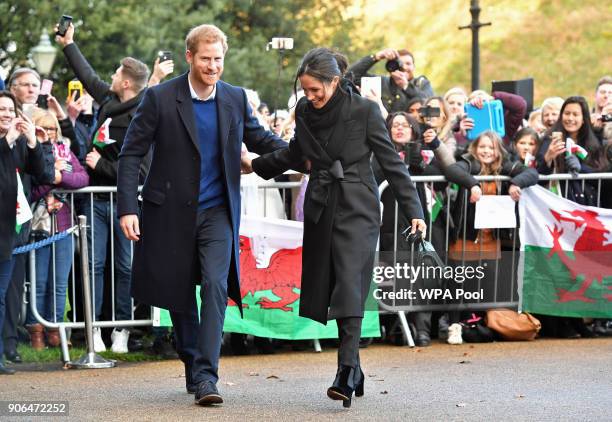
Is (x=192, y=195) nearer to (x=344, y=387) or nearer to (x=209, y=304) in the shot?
(x=209, y=304)

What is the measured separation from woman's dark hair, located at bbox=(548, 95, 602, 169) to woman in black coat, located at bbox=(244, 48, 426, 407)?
391 centimetres

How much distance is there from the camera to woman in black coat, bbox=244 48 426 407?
7.79 metres

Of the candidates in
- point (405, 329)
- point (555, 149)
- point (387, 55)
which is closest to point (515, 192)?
point (555, 149)

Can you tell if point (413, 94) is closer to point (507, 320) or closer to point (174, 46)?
point (507, 320)

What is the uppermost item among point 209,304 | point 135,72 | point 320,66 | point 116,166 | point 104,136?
point 135,72

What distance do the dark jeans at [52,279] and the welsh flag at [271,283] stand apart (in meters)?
1.03

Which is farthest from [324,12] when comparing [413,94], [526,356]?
[526,356]

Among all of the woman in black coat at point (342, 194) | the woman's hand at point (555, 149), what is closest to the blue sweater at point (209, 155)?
the woman in black coat at point (342, 194)

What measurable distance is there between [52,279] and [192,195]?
2722 mm

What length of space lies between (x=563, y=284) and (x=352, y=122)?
3866mm

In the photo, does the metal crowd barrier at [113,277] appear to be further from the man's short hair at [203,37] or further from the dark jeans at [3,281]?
the man's short hair at [203,37]

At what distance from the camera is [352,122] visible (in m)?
7.84

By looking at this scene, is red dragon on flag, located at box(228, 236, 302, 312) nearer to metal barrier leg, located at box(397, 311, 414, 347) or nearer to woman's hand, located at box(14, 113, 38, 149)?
metal barrier leg, located at box(397, 311, 414, 347)

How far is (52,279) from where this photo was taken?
10.1 meters
